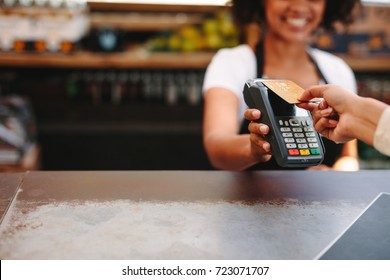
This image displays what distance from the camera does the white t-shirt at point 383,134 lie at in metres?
0.82

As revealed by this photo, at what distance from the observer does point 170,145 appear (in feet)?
Answer: 11.2

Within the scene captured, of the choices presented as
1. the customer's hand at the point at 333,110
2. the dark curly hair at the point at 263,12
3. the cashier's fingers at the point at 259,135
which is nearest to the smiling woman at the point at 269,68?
Answer: the dark curly hair at the point at 263,12

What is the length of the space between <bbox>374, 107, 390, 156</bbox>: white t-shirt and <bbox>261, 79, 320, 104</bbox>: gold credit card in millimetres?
195

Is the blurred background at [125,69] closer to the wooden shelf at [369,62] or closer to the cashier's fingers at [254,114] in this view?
the wooden shelf at [369,62]

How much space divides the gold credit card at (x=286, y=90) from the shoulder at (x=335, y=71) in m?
0.87

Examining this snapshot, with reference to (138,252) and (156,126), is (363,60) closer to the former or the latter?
(156,126)

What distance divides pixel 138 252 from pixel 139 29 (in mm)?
2915

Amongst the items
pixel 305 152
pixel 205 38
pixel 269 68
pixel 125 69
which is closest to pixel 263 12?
pixel 269 68

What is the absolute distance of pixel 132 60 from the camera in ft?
10.9

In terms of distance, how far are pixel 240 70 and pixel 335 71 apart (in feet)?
1.20

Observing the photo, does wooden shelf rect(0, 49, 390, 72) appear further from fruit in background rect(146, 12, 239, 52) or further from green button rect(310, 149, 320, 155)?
green button rect(310, 149, 320, 155)
